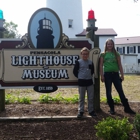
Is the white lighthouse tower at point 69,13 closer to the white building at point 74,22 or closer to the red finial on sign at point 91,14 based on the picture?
the white building at point 74,22

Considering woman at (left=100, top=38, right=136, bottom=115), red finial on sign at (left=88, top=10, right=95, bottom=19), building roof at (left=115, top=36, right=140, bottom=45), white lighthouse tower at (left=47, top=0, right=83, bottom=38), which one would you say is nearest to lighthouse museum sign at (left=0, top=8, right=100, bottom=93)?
woman at (left=100, top=38, right=136, bottom=115)

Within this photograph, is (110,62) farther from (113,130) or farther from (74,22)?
(74,22)

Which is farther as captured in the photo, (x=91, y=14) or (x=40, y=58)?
(x=91, y=14)

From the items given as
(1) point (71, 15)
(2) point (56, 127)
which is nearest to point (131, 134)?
(2) point (56, 127)

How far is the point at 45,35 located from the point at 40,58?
574 mm

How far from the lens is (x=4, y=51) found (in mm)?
5973

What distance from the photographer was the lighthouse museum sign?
6000 millimetres

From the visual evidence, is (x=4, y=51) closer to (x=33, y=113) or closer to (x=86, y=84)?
(x=33, y=113)

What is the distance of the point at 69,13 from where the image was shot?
3450 centimetres

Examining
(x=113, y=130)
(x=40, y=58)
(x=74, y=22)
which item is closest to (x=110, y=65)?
(x=40, y=58)

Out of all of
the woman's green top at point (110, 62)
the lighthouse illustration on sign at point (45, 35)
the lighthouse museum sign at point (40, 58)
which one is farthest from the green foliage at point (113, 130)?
the lighthouse illustration on sign at point (45, 35)

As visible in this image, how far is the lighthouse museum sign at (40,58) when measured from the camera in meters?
6.00

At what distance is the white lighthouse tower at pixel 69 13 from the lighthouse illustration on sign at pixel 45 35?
2777cm

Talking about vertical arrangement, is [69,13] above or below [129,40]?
above
